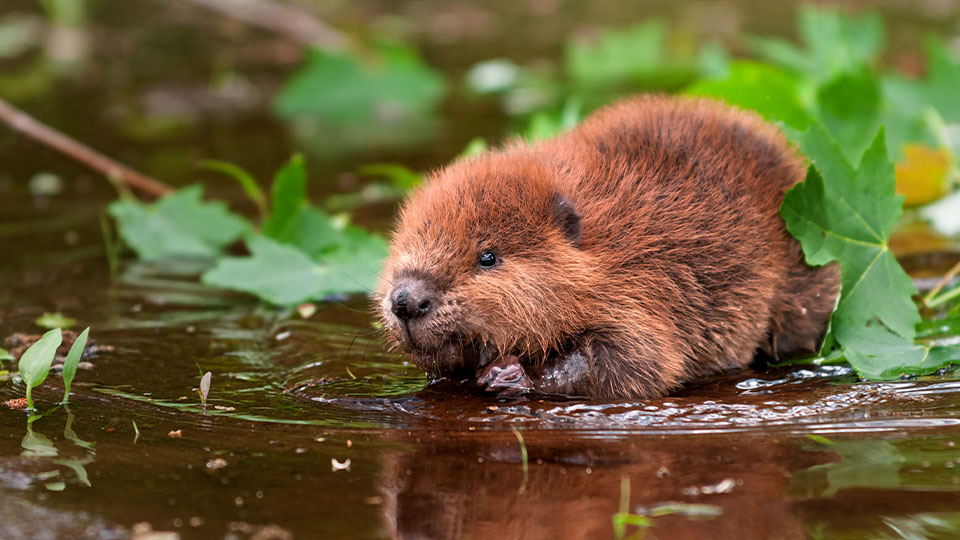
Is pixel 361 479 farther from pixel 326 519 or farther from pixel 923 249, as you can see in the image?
pixel 923 249

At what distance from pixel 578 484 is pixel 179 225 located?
3.86 m

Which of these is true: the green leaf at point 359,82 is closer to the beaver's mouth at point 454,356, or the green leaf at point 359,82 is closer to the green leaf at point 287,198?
the green leaf at point 287,198

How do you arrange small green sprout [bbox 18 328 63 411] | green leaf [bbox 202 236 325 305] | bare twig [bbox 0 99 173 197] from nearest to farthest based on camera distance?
small green sprout [bbox 18 328 63 411] < green leaf [bbox 202 236 325 305] < bare twig [bbox 0 99 173 197]

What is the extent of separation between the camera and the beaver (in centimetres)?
442

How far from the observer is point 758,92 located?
20.8 feet

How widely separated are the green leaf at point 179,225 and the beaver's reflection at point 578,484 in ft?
10.1

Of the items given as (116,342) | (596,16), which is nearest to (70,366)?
(116,342)

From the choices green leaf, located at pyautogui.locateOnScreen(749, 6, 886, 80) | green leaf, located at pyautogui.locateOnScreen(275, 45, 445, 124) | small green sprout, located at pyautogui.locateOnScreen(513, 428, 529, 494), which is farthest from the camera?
green leaf, located at pyautogui.locateOnScreen(275, 45, 445, 124)

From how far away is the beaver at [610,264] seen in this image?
4418 mm

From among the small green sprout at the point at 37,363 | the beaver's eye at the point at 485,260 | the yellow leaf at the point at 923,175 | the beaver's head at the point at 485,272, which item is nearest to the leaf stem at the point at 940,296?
the yellow leaf at the point at 923,175

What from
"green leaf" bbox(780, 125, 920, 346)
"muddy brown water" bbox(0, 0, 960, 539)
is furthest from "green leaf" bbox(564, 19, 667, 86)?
"green leaf" bbox(780, 125, 920, 346)

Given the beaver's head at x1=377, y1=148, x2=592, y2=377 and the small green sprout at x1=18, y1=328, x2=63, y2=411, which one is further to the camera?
the beaver's head at x1=377, y1=148, x2=592, y2=377

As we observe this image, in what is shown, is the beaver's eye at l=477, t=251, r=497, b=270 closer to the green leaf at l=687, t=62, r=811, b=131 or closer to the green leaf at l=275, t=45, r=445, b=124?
the green leaf at l=687, t=62, r=811, b=131

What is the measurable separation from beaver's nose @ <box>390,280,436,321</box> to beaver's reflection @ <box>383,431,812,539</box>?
543mm
